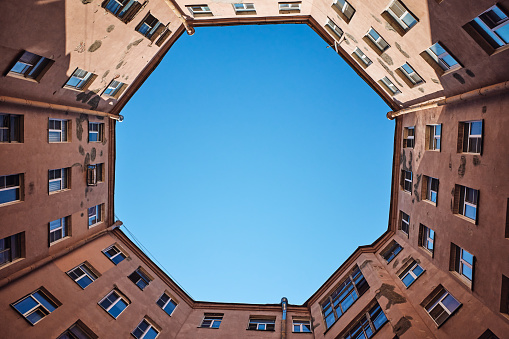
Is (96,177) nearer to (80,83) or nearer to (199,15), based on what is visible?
(80,83)

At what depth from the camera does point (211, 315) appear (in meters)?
23.4

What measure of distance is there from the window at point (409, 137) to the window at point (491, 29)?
31.5 feet

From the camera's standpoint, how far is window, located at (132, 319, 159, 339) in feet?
59.8

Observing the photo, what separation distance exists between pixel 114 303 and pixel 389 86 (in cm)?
2074

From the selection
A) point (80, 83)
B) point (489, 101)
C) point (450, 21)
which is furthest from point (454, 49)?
point (80, 83)

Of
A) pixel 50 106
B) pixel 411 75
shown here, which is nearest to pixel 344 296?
pixel 411 75

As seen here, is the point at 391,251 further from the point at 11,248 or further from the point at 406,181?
the point at 11,248

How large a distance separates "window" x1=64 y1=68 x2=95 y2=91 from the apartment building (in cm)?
11

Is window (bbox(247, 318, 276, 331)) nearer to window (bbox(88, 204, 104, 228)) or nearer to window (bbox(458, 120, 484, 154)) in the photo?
window (bbox(88, 204, 104, 228))

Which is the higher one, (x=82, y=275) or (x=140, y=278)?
(x=82, y=275)

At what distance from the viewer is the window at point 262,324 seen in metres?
21.8

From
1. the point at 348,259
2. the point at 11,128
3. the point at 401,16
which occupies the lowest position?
the point at 348,259

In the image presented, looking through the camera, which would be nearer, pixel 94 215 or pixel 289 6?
pixel 94 215

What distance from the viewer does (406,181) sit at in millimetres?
21703
